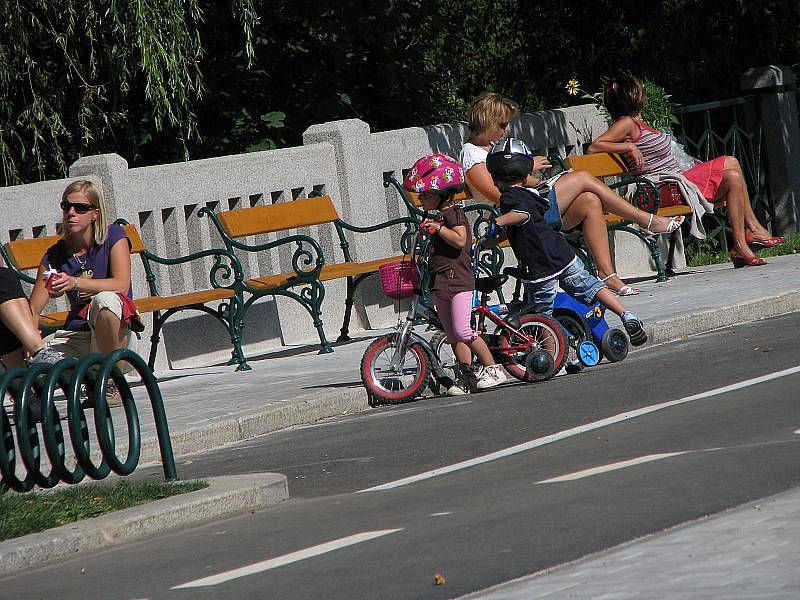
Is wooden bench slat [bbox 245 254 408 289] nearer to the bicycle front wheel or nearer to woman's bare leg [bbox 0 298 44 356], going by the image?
woman's bare leg [bbox 0 298 44 356]

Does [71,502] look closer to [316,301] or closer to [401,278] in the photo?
[401,278]

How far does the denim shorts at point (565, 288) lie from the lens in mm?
10430

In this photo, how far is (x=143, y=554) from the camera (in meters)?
6.51

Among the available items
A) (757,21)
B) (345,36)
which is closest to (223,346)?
(345,36)

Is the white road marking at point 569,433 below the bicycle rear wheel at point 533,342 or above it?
below

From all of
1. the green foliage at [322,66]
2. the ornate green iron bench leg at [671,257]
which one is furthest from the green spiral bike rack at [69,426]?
the green foliage at [322,66]

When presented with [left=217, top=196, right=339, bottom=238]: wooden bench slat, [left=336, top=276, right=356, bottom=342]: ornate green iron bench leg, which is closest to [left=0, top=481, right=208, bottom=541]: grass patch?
[left=217, top=196, right=339, bottom=238]: wooden bench slat

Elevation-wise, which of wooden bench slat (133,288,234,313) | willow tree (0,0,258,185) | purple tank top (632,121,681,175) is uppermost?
willow tree (0,0,258,185)

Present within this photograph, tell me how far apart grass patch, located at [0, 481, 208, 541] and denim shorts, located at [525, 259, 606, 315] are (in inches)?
135

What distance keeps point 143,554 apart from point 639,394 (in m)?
3.51

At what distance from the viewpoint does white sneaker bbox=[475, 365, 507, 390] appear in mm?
10227

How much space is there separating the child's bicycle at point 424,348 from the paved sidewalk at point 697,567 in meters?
4.61

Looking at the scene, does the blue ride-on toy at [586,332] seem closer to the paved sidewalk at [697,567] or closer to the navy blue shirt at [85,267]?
the navy blue shirt at [85,267]

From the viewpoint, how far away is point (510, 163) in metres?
10.5
